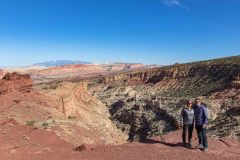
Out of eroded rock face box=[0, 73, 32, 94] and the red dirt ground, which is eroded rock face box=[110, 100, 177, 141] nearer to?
eroded rock face box=[0, 73, 32, 94]

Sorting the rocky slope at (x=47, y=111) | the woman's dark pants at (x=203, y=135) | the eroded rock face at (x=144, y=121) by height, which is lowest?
the eroded rock face at (x=144, y=121)

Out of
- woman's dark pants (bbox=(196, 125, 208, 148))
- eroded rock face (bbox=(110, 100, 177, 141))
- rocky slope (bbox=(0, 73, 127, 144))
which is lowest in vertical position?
eroded rock face (bbox=(110, 100, 177, 141))

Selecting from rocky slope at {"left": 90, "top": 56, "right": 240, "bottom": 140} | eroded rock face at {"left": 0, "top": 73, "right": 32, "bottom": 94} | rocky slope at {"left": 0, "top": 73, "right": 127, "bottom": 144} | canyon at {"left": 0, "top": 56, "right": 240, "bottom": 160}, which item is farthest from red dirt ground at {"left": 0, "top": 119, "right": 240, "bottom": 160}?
eroded rock face at {"left": 0, "top": 73, "right": 32, "bottom": 94}

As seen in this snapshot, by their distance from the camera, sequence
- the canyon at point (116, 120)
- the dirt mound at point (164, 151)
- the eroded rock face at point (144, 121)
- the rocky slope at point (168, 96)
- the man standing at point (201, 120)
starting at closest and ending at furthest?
the dirt mound at point (164, 151), the man standing at point (201, 120), the canyon at point (116, 120), the eroded rock face at point (144, 121), the rocky slope at point (168, 96)

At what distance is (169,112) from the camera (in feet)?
151

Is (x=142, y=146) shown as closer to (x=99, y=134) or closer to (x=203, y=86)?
(x=99, y=134)

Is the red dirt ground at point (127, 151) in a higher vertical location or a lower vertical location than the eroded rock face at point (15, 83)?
lower

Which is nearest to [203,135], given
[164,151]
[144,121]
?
[164,151]

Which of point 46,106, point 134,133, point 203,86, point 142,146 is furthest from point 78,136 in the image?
point 203,86

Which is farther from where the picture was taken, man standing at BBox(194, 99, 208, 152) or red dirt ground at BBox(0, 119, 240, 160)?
man standing at BBox(194, 99, 208, 152)

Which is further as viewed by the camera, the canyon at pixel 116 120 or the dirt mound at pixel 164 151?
the canyon at pixel 116 120

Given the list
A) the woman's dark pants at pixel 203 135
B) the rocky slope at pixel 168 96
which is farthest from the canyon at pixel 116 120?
the woman's dark pants at pixel 203 135

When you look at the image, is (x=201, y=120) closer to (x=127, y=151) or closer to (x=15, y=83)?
(x=127, y=151)

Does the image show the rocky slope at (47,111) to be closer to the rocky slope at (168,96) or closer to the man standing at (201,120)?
the rocky slope at (168,96)
